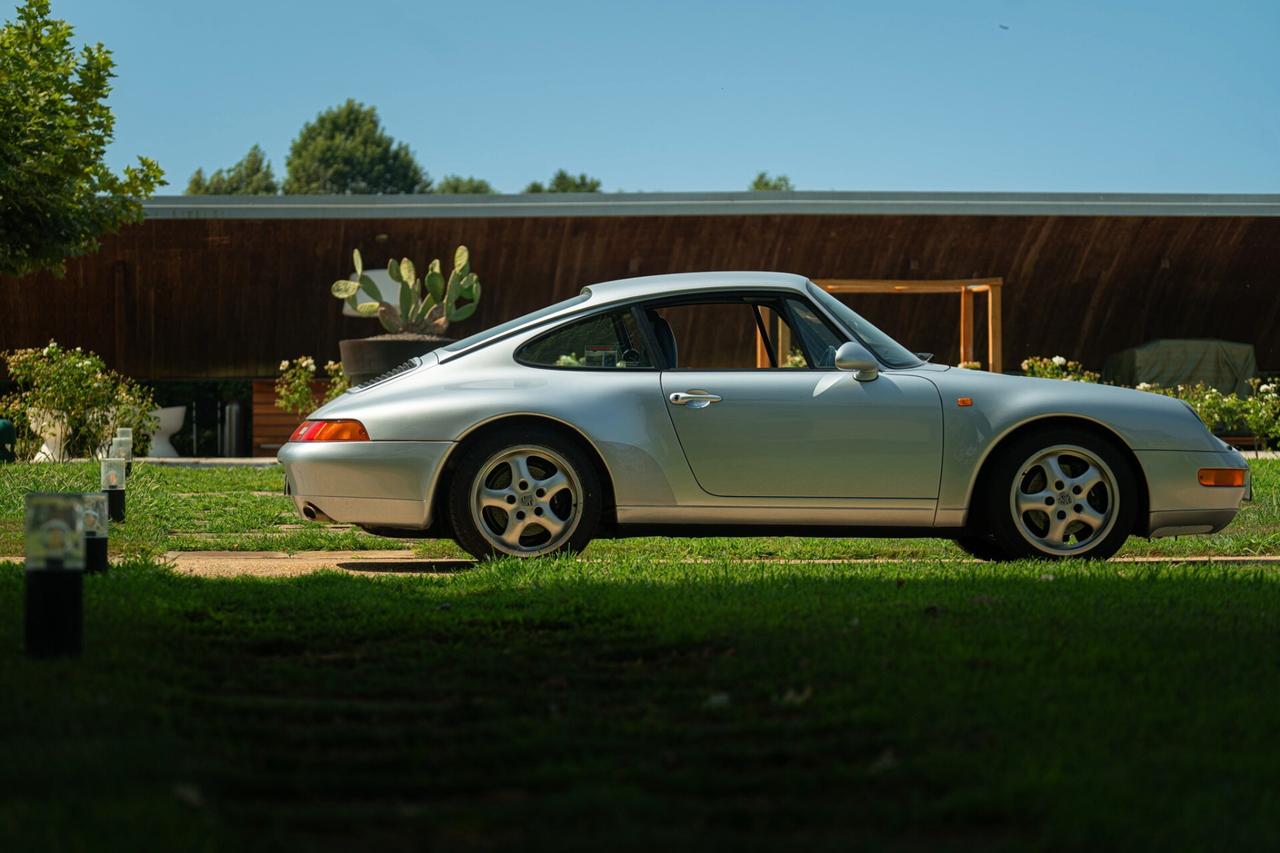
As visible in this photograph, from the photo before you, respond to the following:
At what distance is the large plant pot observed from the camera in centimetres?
1588

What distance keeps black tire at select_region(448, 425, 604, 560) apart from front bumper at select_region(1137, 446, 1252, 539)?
256cm

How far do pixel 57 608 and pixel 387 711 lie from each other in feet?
3.64

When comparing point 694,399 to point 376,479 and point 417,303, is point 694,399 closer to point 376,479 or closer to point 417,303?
point 376,479

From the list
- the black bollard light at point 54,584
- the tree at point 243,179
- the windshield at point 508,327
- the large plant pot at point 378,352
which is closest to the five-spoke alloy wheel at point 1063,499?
the windshield at point 508,327

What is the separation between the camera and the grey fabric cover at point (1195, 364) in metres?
22.8

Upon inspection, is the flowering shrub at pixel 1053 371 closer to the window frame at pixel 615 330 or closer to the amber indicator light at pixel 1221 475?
the amber indicator light at pixel 1221 475

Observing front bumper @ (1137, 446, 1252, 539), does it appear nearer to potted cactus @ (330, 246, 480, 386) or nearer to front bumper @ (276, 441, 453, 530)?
front bumper @ (276, 441, 453, 530)

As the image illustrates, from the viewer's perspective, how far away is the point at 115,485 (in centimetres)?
898

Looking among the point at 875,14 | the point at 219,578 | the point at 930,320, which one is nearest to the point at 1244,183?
the point at 930,320

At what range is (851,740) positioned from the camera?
11.0 ft

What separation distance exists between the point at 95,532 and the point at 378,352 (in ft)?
32.7

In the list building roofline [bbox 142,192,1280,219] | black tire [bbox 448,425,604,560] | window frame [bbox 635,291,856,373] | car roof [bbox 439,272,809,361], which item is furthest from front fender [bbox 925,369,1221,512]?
building roofline [bbox 142,192,1280,219]

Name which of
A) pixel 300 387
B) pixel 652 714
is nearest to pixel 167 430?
pixel 300 387

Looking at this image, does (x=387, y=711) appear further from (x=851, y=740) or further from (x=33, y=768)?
(x=851, y=740)
